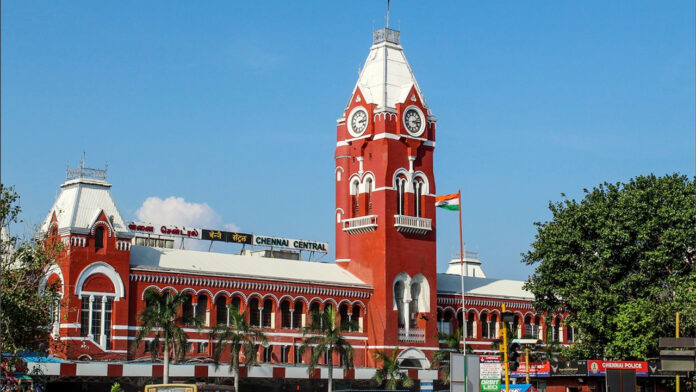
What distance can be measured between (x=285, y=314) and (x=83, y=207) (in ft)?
60.6

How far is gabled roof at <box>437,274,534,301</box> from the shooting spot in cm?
9594

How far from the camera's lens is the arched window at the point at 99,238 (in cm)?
7375

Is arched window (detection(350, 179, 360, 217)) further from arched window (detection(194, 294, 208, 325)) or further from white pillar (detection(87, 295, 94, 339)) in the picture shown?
white pillar (detection(87, 295, 94, 339))

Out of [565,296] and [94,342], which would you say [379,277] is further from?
[94,342]

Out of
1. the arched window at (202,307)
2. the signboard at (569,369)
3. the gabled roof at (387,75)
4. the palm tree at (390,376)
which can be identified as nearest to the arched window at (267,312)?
the arched window at (202,307)

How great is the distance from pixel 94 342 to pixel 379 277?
81.9 feet

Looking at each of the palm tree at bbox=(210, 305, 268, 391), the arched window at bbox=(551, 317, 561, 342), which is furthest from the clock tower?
the arched window at bbox=(551, 317, 561, 342)

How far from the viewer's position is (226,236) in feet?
318

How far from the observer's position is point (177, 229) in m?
92.2

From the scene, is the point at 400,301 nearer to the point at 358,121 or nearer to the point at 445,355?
the point at 445,355

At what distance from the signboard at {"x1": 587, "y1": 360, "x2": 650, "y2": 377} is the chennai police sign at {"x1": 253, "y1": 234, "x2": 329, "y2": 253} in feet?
126

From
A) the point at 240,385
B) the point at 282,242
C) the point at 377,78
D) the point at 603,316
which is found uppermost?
the point at 377,78

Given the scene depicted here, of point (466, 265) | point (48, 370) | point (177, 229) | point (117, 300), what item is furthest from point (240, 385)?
point (466, 265)

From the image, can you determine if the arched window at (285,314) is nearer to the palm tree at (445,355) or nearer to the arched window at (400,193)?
the palm tree at (445,355)
